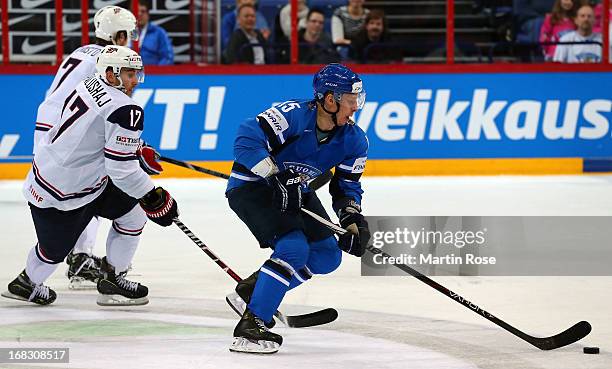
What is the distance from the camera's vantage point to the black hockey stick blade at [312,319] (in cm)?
476

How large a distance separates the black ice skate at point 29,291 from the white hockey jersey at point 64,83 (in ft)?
2.24

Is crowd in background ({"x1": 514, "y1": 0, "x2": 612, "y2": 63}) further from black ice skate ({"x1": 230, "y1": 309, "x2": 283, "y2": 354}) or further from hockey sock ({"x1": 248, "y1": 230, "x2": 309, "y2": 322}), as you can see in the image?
black ice skate ({"x1": 230, "y1": 309, "x2": 283, "y2": 354})

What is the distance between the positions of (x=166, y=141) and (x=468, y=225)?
10.5 feet

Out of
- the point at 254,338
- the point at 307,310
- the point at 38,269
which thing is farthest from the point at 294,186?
Result: the point at 38,269

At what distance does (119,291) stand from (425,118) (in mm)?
5121

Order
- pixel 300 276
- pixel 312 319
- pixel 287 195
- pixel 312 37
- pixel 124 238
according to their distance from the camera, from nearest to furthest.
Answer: pixel 287 195 → pixel 300 276 → pixel 312 319 → pixel 124 238 → pixel 312 37

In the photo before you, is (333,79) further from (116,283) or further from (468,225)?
(468,225)

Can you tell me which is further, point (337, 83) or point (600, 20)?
point (600, 20)

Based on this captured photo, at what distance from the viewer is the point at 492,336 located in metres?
4.57

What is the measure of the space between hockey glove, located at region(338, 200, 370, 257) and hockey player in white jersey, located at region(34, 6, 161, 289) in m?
1.41

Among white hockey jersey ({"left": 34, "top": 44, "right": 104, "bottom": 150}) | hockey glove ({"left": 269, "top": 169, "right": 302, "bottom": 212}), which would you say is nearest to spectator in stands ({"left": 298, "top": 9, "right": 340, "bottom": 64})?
white hockey jersey ({"left": 34, "top": 44, "right": 104, "bottom": 150})

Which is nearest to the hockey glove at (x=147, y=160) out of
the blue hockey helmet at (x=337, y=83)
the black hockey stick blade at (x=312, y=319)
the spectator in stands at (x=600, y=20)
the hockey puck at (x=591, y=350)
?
the black hockey stick blade at (x=312, y=319)

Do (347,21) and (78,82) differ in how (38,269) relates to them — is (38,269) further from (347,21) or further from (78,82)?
(347,21)

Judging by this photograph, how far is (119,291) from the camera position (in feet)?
17.1
